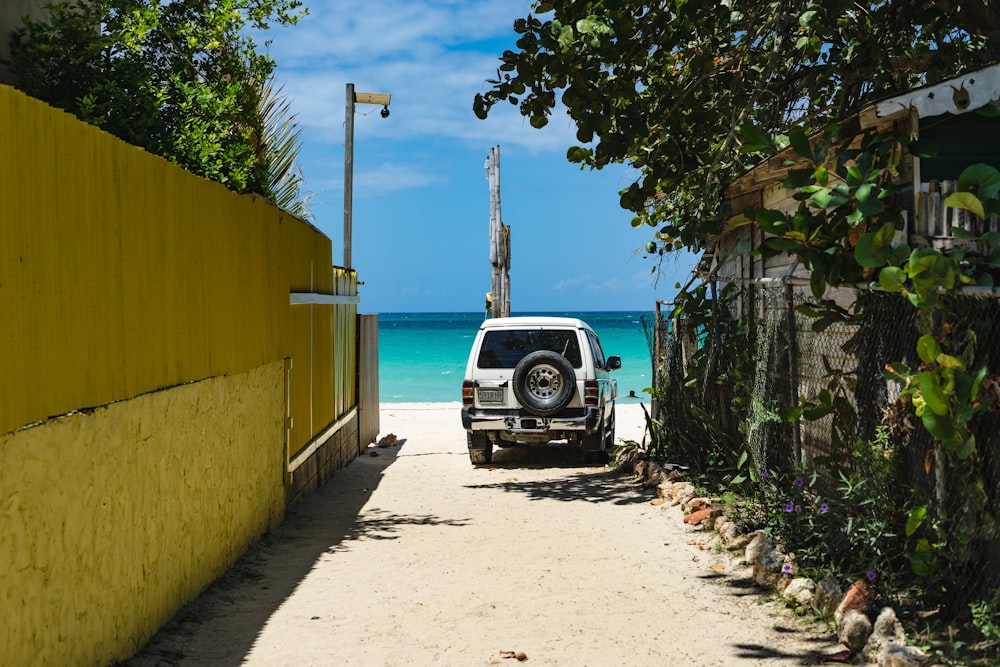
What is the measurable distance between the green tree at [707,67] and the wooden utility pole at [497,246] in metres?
8.37

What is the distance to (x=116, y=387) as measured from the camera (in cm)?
497

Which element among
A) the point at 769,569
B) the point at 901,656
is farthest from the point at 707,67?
the point at 901,656

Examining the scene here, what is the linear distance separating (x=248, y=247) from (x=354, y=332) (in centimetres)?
618

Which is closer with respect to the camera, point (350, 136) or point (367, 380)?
point (367, 380)

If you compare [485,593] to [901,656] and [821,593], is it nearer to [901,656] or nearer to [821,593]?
[821,593]

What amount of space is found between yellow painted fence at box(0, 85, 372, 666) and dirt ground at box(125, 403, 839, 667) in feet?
1.46

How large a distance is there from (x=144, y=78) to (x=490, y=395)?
551cm

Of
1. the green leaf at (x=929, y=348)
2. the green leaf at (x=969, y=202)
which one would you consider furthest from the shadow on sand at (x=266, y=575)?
the green leaf at (x=969, y=202)

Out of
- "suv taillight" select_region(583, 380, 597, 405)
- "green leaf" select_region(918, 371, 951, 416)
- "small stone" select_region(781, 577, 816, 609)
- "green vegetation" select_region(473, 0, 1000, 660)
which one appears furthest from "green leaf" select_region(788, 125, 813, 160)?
"suv taillight" select_region(583, 380, 597, 405)

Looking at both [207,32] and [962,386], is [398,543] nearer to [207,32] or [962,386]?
[962,386]

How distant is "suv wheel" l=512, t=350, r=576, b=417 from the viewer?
12281 millimetres

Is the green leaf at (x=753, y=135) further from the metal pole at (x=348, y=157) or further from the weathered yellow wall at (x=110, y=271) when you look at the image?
the metal pole at (x=348, y=157)

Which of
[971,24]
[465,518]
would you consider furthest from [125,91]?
[971,24]

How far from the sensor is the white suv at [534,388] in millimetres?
12328
